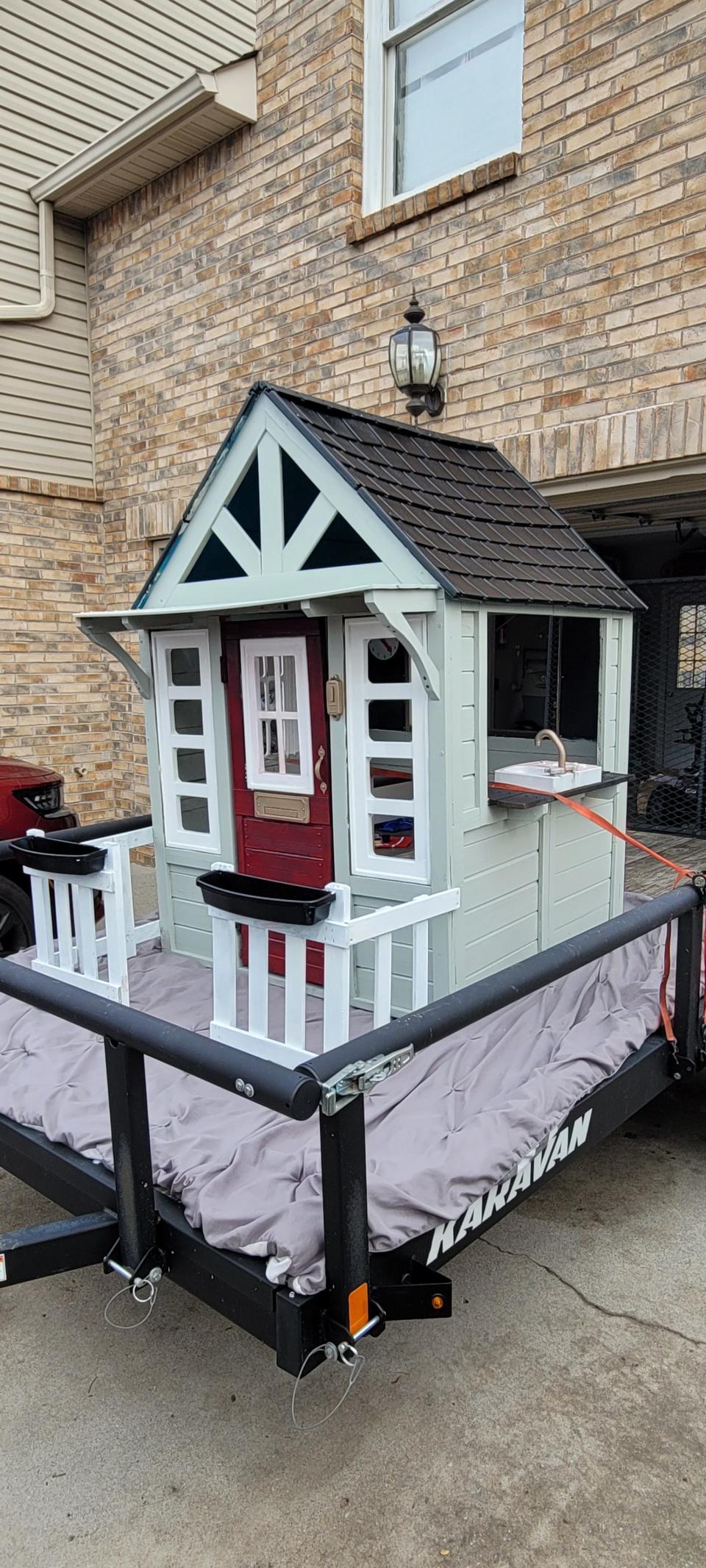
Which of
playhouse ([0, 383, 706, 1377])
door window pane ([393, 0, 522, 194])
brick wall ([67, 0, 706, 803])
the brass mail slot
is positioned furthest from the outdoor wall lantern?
the brass mail slot

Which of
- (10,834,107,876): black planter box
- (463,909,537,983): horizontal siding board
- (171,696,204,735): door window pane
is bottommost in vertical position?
(463,909,537,983): horizontal siding board

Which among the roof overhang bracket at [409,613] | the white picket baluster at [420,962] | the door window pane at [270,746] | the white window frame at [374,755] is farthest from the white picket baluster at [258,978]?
the door window pane at [270,746]

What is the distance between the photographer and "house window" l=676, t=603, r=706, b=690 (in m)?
8.18

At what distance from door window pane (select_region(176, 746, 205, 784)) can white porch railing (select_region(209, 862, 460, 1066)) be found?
1.27 meters

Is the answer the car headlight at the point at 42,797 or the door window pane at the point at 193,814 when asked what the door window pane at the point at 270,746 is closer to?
the door window pane at the point at 193,814

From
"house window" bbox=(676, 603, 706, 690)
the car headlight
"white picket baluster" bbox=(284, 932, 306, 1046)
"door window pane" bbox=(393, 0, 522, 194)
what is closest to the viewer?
"white picket baluster" bbox=(284, 932, 306, 1046)

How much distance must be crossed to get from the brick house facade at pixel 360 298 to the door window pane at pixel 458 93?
29cm

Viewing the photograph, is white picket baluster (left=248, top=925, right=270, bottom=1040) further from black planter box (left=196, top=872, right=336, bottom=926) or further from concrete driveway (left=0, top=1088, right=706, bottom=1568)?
concrete driveway (left=0, top=1088, right=706, bottom=1568)

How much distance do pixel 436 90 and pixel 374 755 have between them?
16.0 feet

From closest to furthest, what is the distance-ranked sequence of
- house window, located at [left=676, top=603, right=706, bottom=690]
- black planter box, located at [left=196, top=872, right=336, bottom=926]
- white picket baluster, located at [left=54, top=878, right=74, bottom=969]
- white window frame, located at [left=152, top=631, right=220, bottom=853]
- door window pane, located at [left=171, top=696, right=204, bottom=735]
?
1. black planter box, located at [left=196, top=872, right=336, bottom=926]
2. white picket baluster, located at [left=54, top=878, right=74, bottom=969]
3. white window frame, located at [left=152, top=631, right=220, bottom=853]
4. door window pane, located at [left=171, top=696, right=204, bottom=735]
5. house window, located at [left=676, top=603, right=706, bottom=690]

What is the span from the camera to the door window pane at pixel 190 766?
417 centimetres

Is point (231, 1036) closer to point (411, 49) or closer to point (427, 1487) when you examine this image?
point (427, 1487)

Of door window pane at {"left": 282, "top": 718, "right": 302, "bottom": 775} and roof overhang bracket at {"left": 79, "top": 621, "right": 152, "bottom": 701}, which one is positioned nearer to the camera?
door window pane at {"left": 282, "top": 718, "right": 302, "bottom": 775}

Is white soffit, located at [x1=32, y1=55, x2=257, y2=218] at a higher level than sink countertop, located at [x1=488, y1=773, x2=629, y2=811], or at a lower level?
higher
